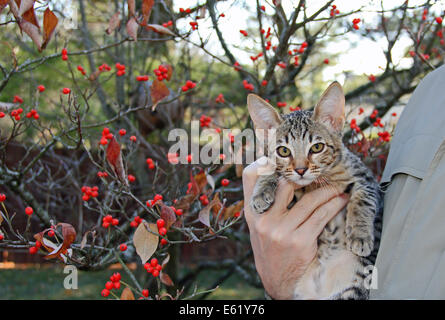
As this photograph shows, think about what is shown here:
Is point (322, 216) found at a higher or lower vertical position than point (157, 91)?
lower

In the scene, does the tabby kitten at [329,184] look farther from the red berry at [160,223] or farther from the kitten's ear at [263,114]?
the red berry at [160,223]

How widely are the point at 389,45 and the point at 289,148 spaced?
1.97 m

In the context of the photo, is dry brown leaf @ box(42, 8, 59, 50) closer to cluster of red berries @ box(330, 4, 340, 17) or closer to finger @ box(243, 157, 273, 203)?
finger @ box(243, 157, 273, 203)

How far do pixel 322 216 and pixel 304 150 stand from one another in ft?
1.68

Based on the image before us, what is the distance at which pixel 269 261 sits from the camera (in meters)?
2.26

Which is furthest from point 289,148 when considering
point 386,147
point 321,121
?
point 386,147

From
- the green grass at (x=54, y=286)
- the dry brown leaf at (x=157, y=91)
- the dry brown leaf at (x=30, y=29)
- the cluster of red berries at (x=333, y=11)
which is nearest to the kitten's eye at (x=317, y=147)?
the dry brown leaf at (x=157, y=91)

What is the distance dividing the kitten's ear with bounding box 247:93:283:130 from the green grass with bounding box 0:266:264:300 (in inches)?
199

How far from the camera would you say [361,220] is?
2232 millimetres

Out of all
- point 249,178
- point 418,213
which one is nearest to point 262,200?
point 249,178

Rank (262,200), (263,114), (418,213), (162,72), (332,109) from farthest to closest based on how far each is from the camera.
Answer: (162,72) → (263,114) → (332,109) → (262,200) → (418,213)

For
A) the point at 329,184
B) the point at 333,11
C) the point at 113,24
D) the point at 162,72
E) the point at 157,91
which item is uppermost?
the point at 333,11

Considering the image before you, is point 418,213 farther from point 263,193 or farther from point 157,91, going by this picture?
point 157,91

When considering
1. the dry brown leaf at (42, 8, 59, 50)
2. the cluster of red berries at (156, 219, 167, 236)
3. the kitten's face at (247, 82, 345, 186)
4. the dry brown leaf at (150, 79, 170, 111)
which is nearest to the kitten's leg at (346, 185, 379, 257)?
the kitten's face at (247, 82, 345, 186)
